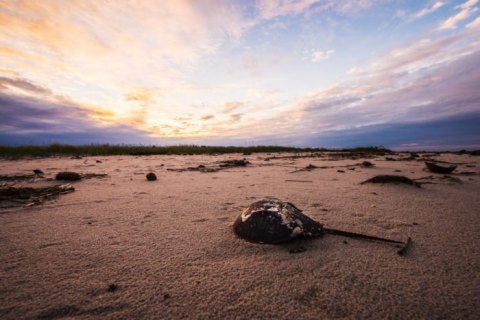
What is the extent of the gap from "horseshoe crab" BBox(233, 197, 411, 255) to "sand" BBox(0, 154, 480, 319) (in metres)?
0.05

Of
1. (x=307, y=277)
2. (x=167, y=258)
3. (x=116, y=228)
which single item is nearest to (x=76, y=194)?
(x=116, y=228)

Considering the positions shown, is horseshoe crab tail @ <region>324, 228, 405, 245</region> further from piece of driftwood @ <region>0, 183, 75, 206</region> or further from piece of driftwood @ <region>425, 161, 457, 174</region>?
piece of driftwood @ <region>425, 161, 457, 174</region>

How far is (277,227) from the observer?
5.05 feet

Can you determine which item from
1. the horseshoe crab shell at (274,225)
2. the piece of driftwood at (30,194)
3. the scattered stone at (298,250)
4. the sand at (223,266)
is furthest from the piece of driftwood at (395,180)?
the piece of driftwood at (30,194)

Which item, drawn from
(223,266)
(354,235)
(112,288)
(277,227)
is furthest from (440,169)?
(112,288)

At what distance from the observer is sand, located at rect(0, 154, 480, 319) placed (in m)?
0.95

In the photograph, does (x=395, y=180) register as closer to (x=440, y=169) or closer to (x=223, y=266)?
(x=440, y=169)

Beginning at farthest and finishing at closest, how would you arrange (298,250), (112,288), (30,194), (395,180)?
(395,180) → (30,194) → (298,250) → (112,288)

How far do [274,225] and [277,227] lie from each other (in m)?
0.02

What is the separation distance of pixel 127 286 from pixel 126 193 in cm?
214

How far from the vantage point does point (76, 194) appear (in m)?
2.94

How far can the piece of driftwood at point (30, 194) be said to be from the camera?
2504 millimetres

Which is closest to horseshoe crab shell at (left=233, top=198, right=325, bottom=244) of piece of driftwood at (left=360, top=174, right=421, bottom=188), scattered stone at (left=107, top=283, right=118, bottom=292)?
scattered stone at (left=107, top=283, right=118, bottom=292)

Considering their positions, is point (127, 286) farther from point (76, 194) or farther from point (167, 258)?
point (76, 194)
